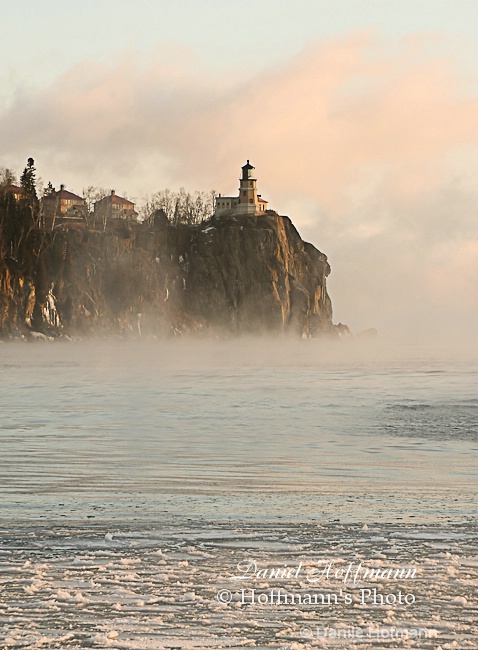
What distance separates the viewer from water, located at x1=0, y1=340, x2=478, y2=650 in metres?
6.89

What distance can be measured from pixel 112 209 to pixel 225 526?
172570 millimetres

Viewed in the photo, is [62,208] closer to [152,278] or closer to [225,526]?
[152,278]

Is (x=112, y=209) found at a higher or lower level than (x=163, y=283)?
higher

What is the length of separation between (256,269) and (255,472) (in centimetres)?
17325

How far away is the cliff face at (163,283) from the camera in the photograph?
5487 inches

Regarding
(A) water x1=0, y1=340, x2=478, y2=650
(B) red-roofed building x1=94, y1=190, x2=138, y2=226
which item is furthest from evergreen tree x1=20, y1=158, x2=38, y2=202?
(A) water x1=0, y1=340, x2=478, y2=650

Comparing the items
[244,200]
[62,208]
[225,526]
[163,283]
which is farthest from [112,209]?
[225,526]

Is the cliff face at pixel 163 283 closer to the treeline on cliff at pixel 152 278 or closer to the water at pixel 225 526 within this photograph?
the treeline on cliff at pixel 152 278

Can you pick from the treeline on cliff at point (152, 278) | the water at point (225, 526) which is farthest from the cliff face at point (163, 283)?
the water at point (225, 526)

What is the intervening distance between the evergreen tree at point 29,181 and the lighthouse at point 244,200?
183 ft

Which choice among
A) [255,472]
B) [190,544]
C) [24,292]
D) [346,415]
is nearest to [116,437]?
[255,472]

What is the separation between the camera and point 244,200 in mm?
193375

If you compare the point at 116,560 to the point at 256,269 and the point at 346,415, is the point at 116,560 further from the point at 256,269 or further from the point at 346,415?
the point at 256,269

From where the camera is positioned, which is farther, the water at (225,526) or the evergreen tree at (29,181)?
the evergreen tree at (29,181)
